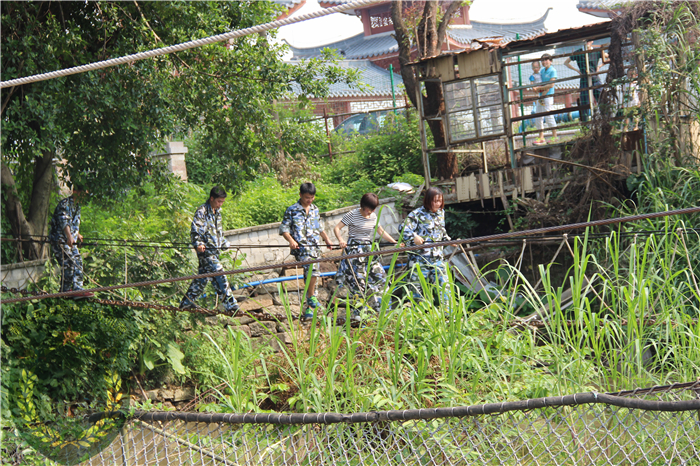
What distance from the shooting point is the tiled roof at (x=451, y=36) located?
1962cm

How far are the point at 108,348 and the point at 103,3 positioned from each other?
9.61ft

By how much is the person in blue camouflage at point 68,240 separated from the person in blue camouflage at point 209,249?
2.96 ft

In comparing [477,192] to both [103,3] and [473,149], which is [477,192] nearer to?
[473,149]

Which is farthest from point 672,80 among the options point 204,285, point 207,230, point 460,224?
point 204,285

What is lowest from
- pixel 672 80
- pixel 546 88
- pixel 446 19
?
pixel 672 80

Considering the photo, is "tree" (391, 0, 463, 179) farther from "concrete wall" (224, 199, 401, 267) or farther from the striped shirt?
the striped shirt

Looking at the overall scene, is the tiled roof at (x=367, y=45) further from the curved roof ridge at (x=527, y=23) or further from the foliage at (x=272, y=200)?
the foliage at (x=272, y=200)

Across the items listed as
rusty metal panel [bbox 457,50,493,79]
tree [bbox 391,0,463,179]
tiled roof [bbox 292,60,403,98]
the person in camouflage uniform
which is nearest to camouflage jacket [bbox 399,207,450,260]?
the person in camouflage uniform

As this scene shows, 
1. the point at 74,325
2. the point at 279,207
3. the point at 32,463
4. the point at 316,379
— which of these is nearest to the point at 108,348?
the point at 74,325

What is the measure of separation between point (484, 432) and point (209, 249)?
3048 mm

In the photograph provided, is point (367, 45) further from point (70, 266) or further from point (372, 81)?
point (70, 266)

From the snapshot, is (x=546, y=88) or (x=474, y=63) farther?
(x=546, y=88)

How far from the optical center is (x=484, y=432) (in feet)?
9.62

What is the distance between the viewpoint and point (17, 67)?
5.36m
